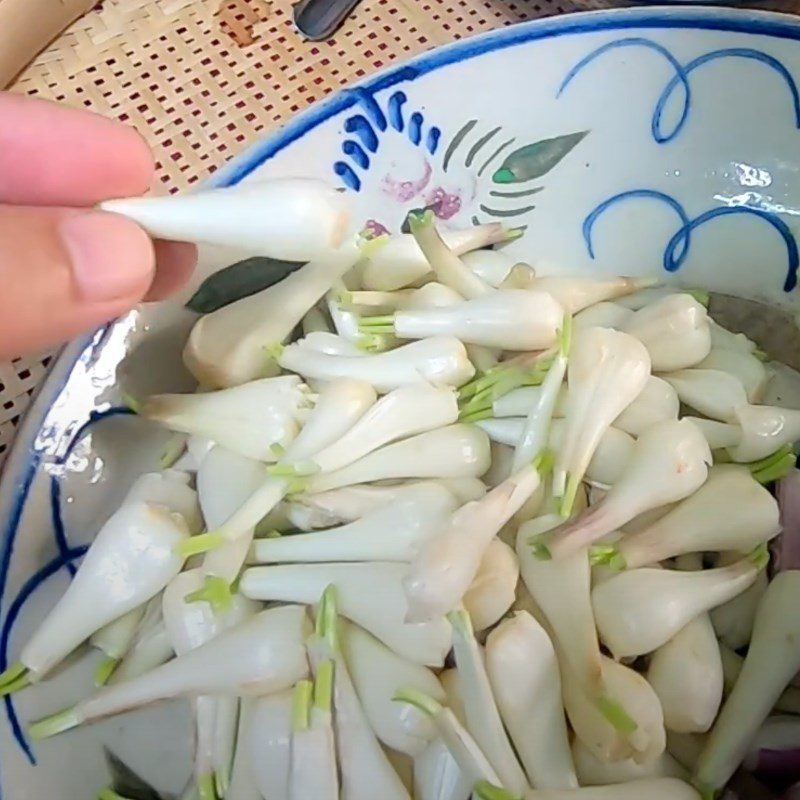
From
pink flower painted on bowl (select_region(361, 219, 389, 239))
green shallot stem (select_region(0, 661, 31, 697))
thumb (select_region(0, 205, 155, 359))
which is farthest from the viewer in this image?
pink flower painted on bowl (select_region(361, 219, 389, 239))

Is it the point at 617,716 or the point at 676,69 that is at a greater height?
the point at 676,69

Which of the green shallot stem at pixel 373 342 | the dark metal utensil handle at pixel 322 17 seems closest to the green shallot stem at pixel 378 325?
the green shallot stem at pixel 373 342

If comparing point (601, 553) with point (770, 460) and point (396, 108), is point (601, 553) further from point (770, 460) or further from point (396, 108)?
point (396, 108)

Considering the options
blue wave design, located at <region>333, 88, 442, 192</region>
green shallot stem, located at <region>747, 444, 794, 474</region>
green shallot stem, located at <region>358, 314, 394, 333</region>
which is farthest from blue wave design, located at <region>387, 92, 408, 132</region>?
green shallot stem, located at <region>747, 444, 794, 474</region>

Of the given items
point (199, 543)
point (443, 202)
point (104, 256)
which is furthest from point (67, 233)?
point (443, 202)

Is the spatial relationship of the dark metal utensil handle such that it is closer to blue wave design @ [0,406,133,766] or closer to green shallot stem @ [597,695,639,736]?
blue wave design @ [0,406,133,766]

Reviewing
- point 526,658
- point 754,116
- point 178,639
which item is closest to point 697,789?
point 526,658
